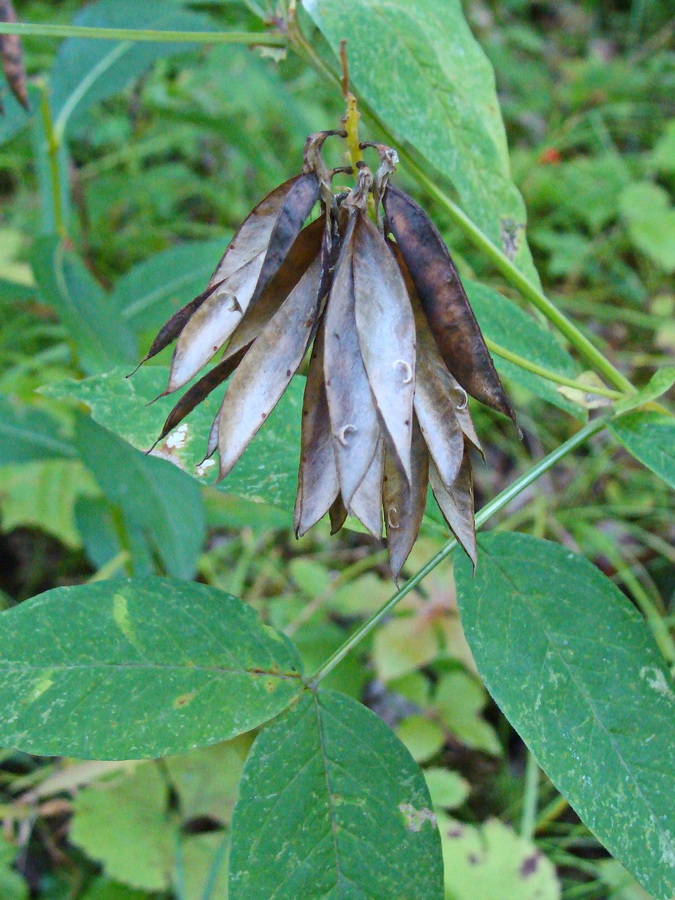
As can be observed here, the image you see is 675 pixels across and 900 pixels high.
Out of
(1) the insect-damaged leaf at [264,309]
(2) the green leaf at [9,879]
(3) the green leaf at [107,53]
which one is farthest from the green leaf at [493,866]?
(3) the green leaf at [107,53]

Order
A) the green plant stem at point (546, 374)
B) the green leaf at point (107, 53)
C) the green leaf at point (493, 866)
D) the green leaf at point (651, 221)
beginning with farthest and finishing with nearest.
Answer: the green leaf at point (651, 221)
the green leaf at point (107, 53)
the green leaf at point (493, 866)
the green plant stem at point (546, 374)

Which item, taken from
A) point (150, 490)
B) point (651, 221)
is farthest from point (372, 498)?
point (651, 221)

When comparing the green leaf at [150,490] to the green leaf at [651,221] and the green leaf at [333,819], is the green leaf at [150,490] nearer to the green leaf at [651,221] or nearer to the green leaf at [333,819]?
the green leaf at [333,819]

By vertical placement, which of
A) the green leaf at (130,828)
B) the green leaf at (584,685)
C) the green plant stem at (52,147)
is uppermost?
the green plant stem at (52,147)

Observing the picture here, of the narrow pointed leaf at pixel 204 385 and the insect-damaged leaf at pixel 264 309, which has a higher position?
the insect-damaged leaf at pixel 264 309

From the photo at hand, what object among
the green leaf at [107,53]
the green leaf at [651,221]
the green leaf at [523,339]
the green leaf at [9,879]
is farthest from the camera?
the green leaf at [651,221]

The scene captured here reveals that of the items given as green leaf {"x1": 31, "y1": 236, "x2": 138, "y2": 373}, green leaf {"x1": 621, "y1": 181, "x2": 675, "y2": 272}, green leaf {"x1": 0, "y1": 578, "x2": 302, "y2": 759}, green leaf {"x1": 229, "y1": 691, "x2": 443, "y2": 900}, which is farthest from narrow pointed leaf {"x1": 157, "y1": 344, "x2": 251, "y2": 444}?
green leaf {"x1": 621, "y1": 181, "x2": 675, "y2": 272}

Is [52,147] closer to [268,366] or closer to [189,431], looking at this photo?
[189,431]
